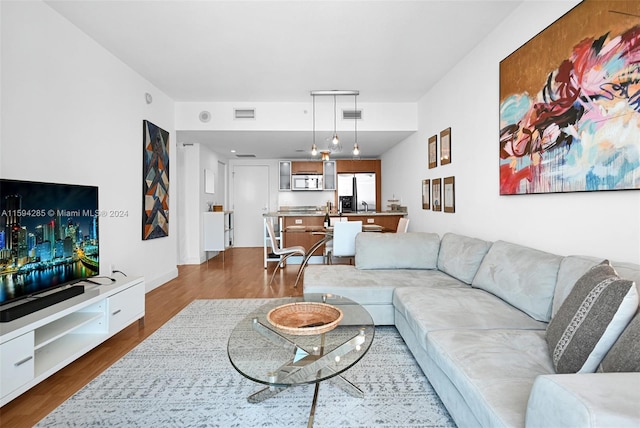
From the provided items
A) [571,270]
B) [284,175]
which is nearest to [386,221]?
[284,175]

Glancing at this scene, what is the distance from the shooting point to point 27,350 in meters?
1.71

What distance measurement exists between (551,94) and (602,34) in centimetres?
42

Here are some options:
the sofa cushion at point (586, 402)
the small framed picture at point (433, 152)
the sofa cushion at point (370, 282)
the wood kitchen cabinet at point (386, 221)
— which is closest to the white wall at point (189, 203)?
the wood kitchen cabinet at point (386, 221)

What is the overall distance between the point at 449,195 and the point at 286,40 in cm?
251

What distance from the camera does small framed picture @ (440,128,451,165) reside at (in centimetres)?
376

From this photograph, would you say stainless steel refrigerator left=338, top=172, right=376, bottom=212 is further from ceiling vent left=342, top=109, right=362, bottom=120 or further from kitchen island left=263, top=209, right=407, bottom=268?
ceiling vent left=342, top=109, right=362, bottom=120

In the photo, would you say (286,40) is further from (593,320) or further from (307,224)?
(307,224)

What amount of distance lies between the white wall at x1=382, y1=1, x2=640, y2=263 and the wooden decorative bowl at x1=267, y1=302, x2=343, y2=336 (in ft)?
5.31

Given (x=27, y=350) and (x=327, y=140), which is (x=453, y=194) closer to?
(x=327, y=140)

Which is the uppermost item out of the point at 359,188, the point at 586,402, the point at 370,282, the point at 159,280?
the point at 359,188

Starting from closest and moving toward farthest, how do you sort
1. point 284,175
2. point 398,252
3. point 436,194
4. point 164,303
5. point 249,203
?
point 398,252
point 164,303
point 436,194
point 284,175
point 249,203

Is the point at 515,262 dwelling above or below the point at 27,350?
above

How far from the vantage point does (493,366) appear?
1297 millimetres

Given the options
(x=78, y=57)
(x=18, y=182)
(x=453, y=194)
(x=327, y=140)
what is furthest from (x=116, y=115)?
(x=453, y=194)
